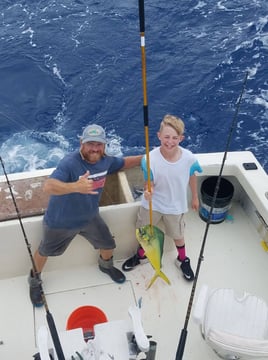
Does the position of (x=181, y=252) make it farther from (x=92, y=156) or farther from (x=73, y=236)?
(x=92, y=156)

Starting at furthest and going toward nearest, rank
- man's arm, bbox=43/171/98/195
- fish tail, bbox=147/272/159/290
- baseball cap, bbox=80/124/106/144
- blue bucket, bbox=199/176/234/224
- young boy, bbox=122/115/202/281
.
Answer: blue bucket, bbox=199/176/234/224 → fish tail, bbox=147/272/159/290 → young boy, bbox=122/115/202/281 → baseball cap, bbox=80/124/106/144 → man's arm, bbox=43/171/98/195

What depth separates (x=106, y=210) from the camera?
3.40 metres

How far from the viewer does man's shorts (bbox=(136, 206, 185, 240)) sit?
332cm

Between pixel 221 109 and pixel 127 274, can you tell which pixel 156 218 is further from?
pixel 221 109

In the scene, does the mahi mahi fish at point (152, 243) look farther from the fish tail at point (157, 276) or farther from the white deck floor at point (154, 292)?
the white deck floor at point (154, 292)

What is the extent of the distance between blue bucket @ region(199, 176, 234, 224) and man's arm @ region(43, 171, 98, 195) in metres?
1.39

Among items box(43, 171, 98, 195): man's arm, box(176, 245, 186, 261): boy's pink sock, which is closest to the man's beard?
box(43, 171, 98, 195): man's arm

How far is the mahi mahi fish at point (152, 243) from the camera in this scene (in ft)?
10.5

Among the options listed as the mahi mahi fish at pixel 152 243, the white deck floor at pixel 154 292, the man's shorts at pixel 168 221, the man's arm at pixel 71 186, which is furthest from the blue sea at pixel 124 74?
the man's arm at pixel 71 186

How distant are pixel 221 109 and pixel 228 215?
399 cm

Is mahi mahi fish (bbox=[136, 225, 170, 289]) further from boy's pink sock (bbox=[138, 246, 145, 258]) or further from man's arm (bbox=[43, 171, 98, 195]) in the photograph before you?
man's arm (bbox=[43, 171, 98, 195])

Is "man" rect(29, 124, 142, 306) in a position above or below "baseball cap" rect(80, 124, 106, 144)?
below

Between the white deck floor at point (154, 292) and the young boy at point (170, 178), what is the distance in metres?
0.41

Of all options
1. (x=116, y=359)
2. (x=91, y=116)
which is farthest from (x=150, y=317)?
(x=91, y=116)
